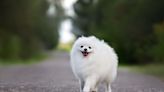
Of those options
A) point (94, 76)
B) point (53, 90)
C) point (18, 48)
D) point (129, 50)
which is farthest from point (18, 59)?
point (94, 76)

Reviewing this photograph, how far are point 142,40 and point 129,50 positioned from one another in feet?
10.4

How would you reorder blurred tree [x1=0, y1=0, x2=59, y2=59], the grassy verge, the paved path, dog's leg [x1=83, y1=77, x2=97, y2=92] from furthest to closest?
blurred tree [x1=0, y1=0, x2=59, y2=59]
the grassy verge
the paved path
dog's leg [x1=83, y1=77, x2=97, y2=92]

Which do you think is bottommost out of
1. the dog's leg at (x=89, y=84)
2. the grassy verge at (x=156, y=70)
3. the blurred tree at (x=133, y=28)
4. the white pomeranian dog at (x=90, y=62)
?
the dog's leg at (x=89, y=84)

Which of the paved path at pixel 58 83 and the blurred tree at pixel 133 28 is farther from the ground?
the blurred tree at pixel 133 28

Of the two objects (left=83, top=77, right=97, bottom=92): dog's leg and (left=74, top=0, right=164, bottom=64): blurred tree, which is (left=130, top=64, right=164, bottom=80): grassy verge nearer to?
(left=74, top=0, right=164, bottom=64): blurred tree

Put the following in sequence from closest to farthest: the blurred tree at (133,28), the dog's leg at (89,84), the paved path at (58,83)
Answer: the dog's leg at (89,84) < the paved path at (58,83) < the blurred tree at (133,28)

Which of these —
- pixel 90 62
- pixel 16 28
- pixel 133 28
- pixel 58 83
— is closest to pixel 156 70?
pixel 58 83

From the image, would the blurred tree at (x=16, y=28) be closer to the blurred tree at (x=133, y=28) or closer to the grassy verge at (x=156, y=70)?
the blurred tree at (x=133, y=28)

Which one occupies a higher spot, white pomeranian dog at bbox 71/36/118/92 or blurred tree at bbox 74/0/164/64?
blurred tree at bbox 74/0/164/64

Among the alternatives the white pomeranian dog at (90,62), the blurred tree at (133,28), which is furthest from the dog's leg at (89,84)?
the blurred tree at (133,28)

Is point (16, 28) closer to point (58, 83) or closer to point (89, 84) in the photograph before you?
point (58, 83)

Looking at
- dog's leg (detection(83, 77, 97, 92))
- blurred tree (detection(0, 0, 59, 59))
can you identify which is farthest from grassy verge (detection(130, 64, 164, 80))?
blurred tree (detection(0, 0, 59, 59))

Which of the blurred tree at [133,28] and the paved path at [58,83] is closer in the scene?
the paved path at [58,83]

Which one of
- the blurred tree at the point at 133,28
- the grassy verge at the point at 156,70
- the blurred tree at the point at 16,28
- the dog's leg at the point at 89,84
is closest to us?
the dog's leg at the point at 89,84
